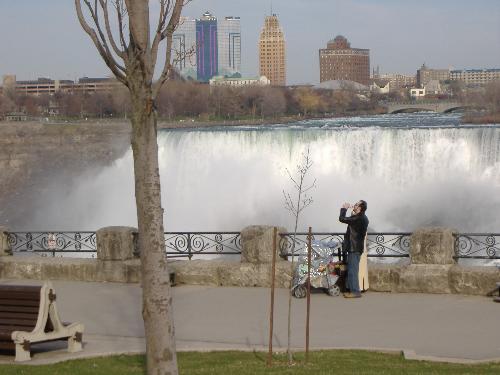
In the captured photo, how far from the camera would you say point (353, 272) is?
1279 centimetres

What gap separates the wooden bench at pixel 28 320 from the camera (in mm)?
9555

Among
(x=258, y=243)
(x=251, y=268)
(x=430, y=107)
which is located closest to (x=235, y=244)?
(x=251, y=268)

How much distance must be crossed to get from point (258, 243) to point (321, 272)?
1224 mm

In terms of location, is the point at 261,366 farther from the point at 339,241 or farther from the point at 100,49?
the point at 339,241

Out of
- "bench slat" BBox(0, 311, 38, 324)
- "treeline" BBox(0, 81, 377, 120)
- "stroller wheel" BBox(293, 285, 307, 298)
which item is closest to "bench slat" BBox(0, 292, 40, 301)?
"bench slat" BBox(0, 311, 38, 324)

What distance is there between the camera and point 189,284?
14438mm

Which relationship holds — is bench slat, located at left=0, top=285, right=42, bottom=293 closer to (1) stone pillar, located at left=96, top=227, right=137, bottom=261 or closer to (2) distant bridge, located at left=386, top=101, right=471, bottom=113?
(1) stone pillar, located at left=96, top=227, right=137, bottom=261

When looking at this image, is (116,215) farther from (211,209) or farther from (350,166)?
(350,166)

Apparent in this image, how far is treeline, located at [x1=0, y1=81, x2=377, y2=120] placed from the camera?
12019 cm

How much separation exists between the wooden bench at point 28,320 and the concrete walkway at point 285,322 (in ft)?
0.64

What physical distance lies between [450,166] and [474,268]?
29.4 metres

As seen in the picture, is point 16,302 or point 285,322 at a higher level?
point 16,302

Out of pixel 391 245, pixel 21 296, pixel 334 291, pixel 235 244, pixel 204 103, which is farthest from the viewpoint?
pixel 204 103

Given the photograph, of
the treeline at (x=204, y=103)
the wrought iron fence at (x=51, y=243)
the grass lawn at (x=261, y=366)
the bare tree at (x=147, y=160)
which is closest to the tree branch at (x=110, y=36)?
the bare tree at (x=147, y=160)
